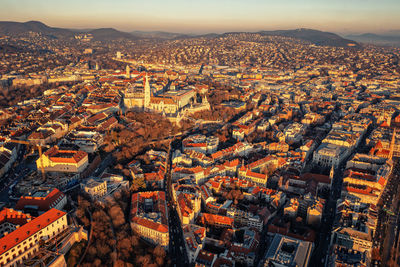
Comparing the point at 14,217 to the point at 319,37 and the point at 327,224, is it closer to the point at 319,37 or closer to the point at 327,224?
the point at 327,224

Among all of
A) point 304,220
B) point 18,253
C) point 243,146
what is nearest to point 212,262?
point 304,220

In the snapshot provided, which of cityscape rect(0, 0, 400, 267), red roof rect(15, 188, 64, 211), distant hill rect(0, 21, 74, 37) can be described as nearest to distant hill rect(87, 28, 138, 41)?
distant hill rect(0, 21, 74, 37)

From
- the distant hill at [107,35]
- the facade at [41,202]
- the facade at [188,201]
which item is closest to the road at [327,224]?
the facade at [188,201]

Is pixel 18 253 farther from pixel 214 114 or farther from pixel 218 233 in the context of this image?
pixel 214 114

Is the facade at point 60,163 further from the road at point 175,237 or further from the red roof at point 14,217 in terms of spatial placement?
the red roof at point 14,217

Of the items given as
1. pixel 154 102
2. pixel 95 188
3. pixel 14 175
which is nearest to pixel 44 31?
pixel 154 102
